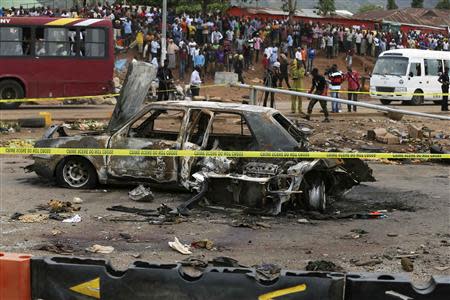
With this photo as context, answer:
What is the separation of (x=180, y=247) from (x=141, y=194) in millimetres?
2525

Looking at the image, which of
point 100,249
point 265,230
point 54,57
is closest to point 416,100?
point 54,57

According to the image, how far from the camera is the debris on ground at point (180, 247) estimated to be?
7.42 meters

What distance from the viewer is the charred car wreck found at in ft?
29.4

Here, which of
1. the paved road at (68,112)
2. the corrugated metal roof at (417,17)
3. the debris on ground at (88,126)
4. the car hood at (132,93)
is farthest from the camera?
the corrugated metal roof at (417,17)

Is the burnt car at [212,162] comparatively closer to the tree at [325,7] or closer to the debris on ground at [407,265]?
the debris on ground at [407,265]

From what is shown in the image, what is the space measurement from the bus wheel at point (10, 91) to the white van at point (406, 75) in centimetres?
1484

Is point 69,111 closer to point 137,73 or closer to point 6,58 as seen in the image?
point 6,58

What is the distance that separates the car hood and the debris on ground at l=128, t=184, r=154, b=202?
131 cm

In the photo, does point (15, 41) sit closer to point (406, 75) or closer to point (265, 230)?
point (406, 75)

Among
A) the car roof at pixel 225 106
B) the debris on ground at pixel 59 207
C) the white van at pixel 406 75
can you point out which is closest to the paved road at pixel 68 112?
the white van at pixel 406 75

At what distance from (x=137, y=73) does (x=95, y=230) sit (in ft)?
12.2

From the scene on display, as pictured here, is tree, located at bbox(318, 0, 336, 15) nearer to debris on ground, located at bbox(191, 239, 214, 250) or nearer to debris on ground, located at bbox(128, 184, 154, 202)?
debris on ground, located at bbox(128, 184, 154, 202)

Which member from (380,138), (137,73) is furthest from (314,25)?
(137,73)

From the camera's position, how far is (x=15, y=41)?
23.7 meters
